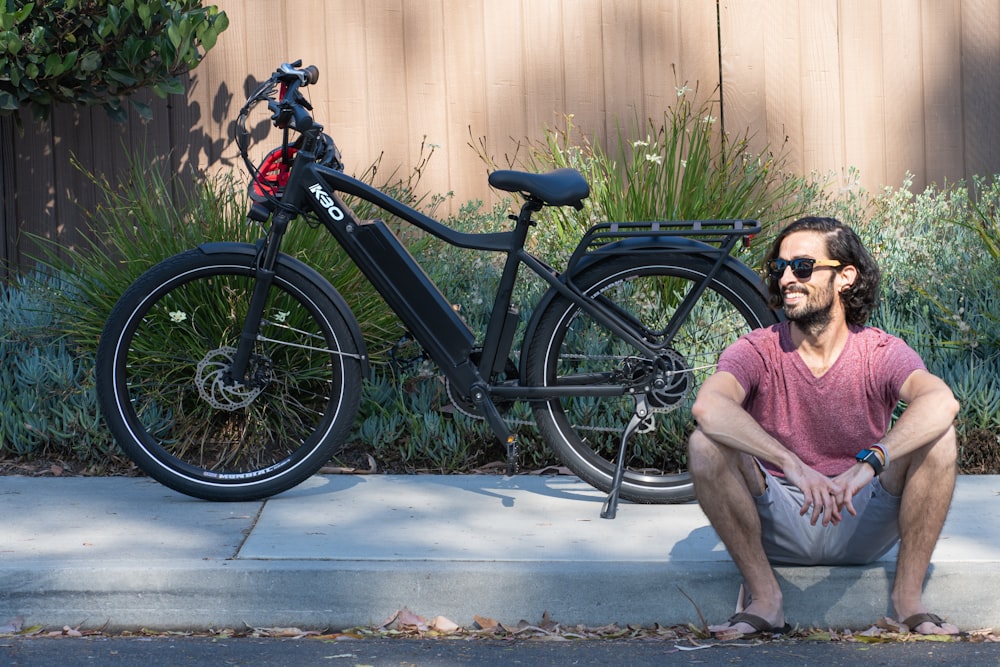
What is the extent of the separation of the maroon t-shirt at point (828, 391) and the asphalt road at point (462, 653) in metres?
0.56

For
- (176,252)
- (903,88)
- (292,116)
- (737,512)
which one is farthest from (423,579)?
(903,88)

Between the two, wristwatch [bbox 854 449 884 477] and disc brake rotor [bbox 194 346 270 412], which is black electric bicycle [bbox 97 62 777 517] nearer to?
disc brake rotor [bbox 194 346 270 412]

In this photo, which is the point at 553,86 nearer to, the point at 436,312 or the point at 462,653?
the point at 436,312

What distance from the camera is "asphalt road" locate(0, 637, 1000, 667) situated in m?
3.59

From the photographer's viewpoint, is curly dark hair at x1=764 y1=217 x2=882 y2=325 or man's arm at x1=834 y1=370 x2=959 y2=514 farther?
curly dark hair at x1=764 y1=217 x2=882 y2=325

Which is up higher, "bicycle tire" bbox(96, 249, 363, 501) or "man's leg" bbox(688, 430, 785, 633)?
"bicycle tire" bbox(96, 249, 363, 501)

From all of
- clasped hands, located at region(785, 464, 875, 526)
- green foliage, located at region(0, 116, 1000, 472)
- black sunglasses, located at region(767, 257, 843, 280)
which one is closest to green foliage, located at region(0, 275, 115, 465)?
green foliage, located at region(0, 116, 1000, 472)

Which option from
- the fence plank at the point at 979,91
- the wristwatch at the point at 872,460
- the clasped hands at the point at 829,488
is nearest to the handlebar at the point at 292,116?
the clasped hands at the point at 829,488

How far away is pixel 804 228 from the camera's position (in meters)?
3.90

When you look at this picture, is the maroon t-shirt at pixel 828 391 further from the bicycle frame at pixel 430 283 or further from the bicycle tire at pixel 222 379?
the bicycle tire at pixel 222 379

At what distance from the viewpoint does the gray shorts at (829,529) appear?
12.4 feet

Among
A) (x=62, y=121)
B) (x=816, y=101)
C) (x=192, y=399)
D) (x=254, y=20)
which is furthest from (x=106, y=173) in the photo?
(x=816, y=101)

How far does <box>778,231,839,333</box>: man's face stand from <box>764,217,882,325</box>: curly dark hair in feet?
0.10

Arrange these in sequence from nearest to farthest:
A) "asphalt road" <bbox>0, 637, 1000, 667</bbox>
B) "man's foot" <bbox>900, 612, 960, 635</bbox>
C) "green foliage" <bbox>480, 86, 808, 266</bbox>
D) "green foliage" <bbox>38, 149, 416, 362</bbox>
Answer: "asphalt road" <bbox>0, 637, 1000, 667</bbox> < "man's foot" <bbox>900, 612, 960, 635</bbox> < "green foliage" <bbox>38, 149, 416, 362</bbox> < "green foliage" <bbox>480, 86, 808, 266</bbox>
